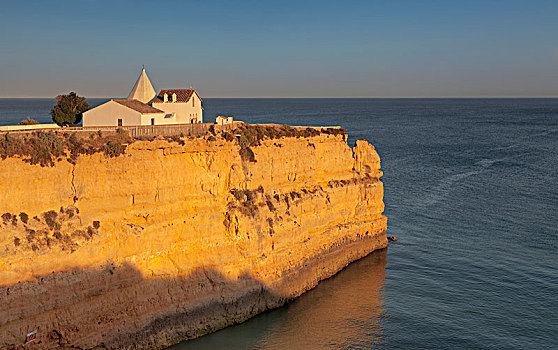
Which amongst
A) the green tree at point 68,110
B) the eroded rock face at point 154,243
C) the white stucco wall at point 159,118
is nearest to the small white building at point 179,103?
the white stucco wall at point 159,118

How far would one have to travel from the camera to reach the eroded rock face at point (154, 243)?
2134cm

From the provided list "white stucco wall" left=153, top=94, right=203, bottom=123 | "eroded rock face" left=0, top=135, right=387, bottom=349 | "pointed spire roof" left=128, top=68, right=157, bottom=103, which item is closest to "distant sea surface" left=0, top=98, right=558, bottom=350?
"eroded rock face" left=0, top=135, right=387, bottom=349

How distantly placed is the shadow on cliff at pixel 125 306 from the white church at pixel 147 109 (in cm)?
1140

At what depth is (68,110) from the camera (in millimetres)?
32906

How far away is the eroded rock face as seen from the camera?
21.3m

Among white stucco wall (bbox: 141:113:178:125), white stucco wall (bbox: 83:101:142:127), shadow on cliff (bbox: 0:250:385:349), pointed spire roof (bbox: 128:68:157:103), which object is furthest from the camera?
pointed spire roof (bbox: 128:68:157:103)

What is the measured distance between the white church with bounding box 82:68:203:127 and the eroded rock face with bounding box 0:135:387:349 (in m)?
7.09

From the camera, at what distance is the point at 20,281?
68.0 ft

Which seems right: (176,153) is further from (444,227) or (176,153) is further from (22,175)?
(444,227)

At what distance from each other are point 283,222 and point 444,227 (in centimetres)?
1779

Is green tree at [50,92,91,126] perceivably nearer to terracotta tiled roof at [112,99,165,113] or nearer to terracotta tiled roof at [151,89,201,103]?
terracotta tiled roof at [112,99,165,113]

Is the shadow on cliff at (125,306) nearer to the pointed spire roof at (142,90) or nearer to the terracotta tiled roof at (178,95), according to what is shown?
the terracotta tiled roof at (178,95)

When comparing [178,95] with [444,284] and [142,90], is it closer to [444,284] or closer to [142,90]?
[142,90]

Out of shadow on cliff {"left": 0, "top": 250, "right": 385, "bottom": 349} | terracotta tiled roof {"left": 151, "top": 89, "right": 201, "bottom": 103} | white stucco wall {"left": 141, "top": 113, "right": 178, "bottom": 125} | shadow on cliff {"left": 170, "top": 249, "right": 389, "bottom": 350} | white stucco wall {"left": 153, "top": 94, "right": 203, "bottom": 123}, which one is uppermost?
terracotta tiled roof {"left": 151, "top": 89, "right": 201, "bottom": 103}
